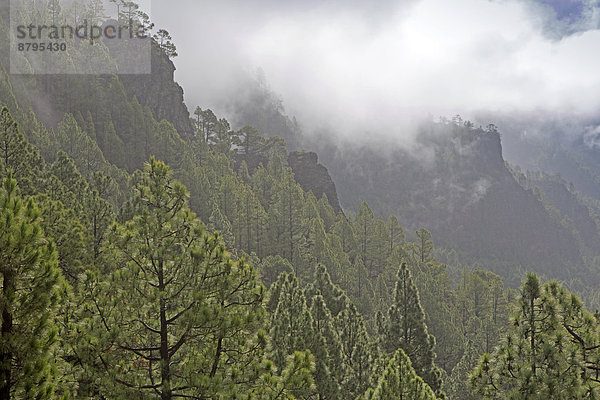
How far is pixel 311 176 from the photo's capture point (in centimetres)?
7688

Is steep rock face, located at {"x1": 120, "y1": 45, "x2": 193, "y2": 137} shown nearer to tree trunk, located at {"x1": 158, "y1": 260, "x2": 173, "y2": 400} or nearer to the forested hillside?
the forested hillside

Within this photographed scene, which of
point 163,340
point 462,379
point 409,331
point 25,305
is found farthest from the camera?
point 462,379

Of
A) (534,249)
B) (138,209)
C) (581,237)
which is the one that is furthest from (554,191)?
(138,209)

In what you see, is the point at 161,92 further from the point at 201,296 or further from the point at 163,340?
the point at 201,296

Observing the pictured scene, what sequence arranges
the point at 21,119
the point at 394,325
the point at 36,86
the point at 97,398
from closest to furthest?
1. the point at 97,398
2. the point at 394,325
3. the point at 21,119
4. the point at 36,86

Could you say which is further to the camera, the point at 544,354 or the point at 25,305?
the point at 544,354

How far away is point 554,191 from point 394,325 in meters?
215

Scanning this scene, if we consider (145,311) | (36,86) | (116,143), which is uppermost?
(36,86)

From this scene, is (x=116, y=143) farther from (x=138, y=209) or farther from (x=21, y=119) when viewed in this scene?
(x=138, y=209)

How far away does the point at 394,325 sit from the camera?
755 inches

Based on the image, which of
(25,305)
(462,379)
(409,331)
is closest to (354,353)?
(409,331)

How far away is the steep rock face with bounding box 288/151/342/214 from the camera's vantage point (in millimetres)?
75000

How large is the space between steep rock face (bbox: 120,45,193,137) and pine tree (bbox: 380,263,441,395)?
180ft

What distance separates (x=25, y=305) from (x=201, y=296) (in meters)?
2.72
